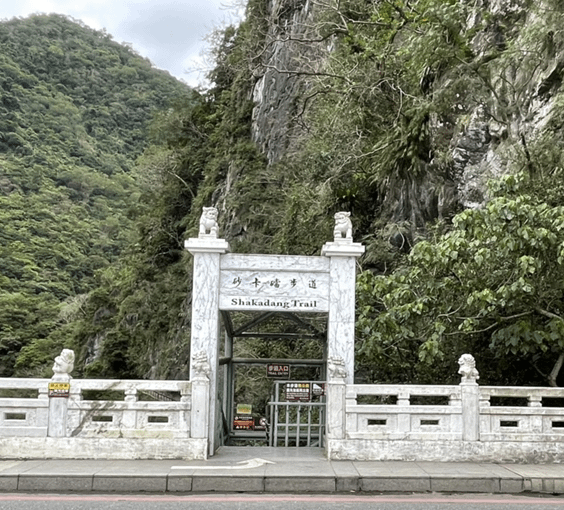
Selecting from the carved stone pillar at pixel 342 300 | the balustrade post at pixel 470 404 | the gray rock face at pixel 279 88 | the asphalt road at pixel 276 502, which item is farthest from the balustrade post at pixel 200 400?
the gray rock face at pixel 279 88

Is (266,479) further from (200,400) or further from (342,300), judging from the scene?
(342,300)

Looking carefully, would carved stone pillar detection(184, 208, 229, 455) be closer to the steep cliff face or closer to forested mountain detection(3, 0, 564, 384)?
forested mountain detection(3, 0, 564, 384)

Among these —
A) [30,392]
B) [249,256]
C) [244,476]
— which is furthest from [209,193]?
[244,476]

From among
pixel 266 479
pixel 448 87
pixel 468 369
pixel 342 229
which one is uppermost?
pixel 448 87

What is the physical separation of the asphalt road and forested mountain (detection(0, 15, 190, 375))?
105 ft

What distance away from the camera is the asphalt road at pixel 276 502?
21.6 ft

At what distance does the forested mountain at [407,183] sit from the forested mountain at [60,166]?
37.7ft

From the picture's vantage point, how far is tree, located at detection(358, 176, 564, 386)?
31.2 feet

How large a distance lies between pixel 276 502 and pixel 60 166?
53.7m

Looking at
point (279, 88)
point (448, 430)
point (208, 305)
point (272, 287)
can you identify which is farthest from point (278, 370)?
point (279, 88)

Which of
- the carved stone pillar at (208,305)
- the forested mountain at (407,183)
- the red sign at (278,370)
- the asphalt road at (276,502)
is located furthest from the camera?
the red sign at (278,370)

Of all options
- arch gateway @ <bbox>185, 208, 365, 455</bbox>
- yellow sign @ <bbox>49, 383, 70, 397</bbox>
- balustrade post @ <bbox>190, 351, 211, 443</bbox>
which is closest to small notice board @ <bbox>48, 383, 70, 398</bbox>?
yellow sign @ <bbox>49, 383, 70, 397</bbox>

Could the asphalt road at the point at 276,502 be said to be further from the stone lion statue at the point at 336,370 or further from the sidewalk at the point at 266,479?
the stone lion statue at the point at 336,370

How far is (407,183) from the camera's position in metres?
17.1
